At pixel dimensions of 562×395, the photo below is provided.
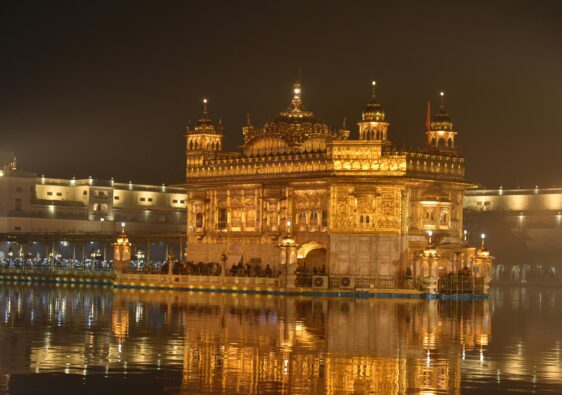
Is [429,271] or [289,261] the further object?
[289,261]

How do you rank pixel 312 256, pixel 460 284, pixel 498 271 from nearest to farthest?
pixel 460 284 < pixel 312 256 < pixel 498 271

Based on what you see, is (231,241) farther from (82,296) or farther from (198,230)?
(82,296)

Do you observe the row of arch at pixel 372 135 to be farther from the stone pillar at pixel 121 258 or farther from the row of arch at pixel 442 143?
the stone pillar at pixel 121 258

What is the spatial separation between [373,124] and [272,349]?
1650 inches

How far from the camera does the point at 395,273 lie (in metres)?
71.9

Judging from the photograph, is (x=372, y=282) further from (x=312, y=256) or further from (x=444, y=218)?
(x=312, y=256)

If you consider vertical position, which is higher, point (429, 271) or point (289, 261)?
point (289, 261)

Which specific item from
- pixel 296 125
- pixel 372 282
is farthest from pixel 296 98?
pixel 372 282

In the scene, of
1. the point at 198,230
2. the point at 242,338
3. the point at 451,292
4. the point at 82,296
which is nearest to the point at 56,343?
the point at 242,338

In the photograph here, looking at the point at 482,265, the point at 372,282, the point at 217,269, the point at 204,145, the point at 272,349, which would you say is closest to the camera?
the point at 272,349

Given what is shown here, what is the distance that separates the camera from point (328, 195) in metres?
73.5

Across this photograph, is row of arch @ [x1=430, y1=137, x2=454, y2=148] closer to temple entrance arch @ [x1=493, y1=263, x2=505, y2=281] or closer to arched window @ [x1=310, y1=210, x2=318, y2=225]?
arched window @ [x1=310, y1=210, x2=318, y2=225]

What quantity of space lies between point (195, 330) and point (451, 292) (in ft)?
111

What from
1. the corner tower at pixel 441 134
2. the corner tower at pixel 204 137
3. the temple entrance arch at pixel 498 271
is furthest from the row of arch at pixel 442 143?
the temple entrance arch at pixel 498 271
